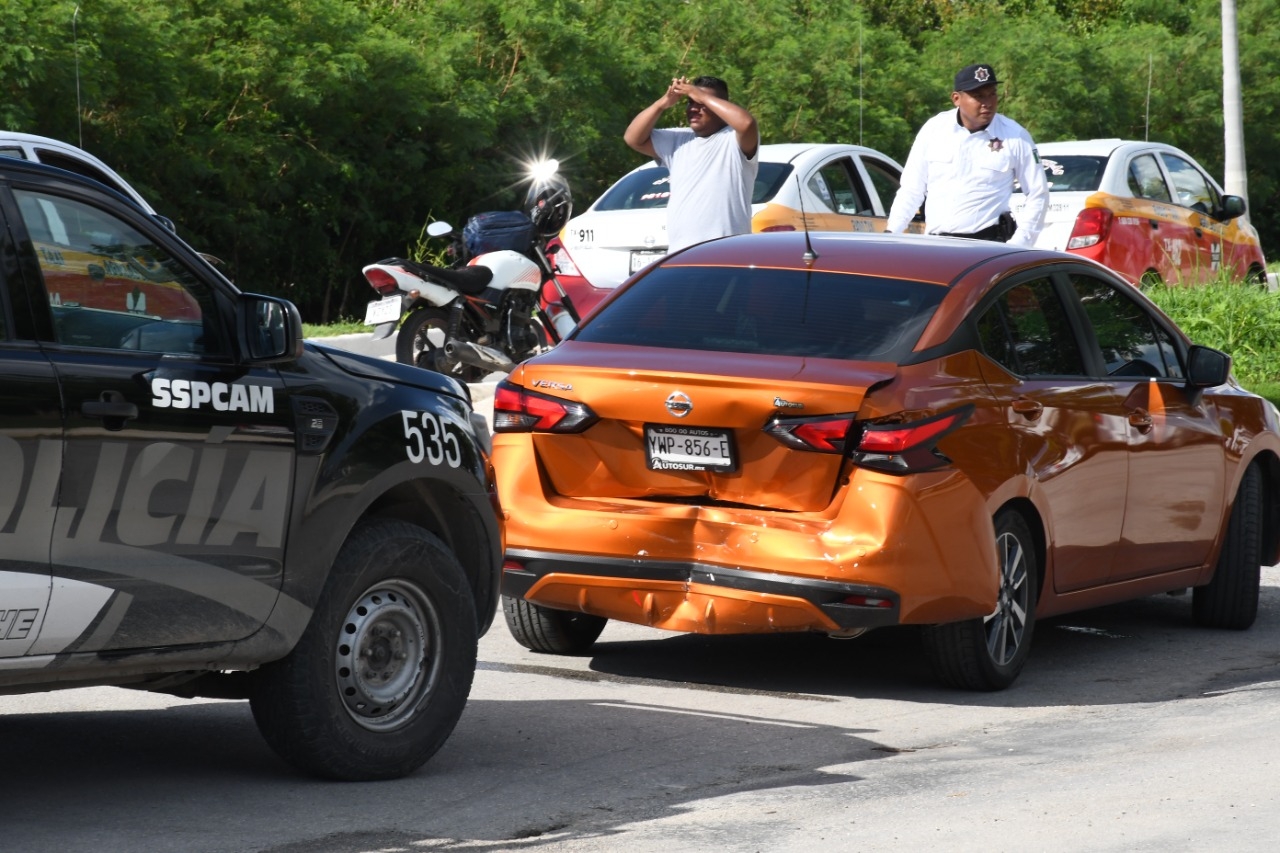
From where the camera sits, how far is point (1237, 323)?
51.7ft

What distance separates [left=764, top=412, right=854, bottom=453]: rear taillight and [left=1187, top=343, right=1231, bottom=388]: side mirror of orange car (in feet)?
7.59

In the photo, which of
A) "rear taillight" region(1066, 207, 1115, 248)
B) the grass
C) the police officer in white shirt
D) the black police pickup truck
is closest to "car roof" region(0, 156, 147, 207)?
the black police pickup truck

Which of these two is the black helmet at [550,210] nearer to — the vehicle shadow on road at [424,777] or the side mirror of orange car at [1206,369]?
the side mirror of orange car at [1206,369]

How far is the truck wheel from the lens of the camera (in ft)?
18.5

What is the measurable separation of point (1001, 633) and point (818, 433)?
1101mm

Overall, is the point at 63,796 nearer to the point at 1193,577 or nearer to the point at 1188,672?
the point at 1188,672

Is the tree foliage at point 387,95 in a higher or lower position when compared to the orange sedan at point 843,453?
higher

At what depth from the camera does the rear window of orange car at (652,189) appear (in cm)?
1529

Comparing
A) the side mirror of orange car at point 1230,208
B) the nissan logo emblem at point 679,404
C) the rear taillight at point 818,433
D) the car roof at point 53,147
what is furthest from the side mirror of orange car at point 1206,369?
the side mirror of orange car at point 1230,208

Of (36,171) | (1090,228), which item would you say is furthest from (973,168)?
(36,171)

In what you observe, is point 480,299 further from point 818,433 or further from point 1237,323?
point 818,433

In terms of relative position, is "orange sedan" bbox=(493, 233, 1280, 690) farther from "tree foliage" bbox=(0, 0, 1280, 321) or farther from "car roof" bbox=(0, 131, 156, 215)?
"tree foliage" bbox=(0, 0, 1280, 321)

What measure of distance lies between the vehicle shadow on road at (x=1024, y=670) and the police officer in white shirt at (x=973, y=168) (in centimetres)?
297

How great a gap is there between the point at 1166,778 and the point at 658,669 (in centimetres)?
237
